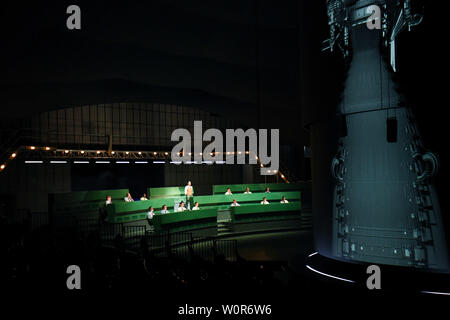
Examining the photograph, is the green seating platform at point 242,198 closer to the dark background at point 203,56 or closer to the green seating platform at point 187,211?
the green seating platform at point 187,211

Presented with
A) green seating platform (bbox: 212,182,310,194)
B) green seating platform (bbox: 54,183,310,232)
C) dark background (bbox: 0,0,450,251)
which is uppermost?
dark background (bbox: 0,0,450,251)

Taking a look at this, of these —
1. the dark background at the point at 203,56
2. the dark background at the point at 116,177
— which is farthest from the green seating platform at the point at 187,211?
the dark background at the point at 116,177

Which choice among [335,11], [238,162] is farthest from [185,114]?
[335,11]

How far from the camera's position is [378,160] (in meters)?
7.81


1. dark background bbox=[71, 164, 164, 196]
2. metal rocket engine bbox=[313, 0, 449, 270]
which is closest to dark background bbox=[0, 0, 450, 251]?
metal rocket engine bbox=[313, 0, 449, 270]

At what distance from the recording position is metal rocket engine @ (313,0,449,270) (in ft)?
23.5

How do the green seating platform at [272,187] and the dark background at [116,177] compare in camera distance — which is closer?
the green seating platform at [272,187]

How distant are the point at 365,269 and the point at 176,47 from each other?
395 inches

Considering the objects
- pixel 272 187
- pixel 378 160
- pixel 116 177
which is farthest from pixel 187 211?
pixel 116 177

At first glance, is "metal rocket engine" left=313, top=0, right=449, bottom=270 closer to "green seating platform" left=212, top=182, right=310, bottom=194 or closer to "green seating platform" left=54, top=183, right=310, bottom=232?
"green seating platform" left=54, top=183, right=310, bottom=232

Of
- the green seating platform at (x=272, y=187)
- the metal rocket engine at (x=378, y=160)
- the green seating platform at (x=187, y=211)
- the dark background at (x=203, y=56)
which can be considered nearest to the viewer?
the metal rocket engine at (x=378, y=160)

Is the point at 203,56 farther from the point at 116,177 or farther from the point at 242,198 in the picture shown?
the point at 116,177

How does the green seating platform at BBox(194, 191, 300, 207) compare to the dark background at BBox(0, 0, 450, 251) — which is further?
the green seating platform at BBox(194, 191, 300, 207)

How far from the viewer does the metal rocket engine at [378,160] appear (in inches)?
282
